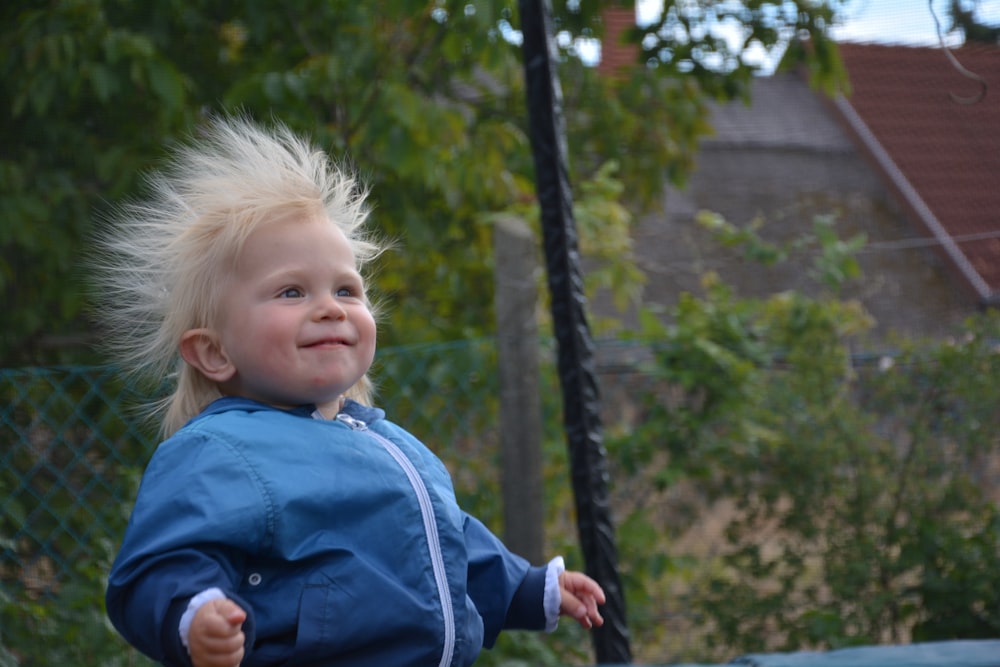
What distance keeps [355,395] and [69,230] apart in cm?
→ 201

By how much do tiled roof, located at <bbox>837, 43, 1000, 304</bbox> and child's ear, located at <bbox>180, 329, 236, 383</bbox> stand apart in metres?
2.56

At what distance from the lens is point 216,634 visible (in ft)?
3.73

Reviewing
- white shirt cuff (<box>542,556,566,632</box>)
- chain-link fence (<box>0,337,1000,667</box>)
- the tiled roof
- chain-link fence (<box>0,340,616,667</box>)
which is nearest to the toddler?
white shirt cuff (<box>542,556,566,632</box>)

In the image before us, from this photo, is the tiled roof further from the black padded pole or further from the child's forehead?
the child's forehead

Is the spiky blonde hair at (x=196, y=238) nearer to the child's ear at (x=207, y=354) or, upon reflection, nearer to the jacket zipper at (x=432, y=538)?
the child's ear at (x=207, y=354)

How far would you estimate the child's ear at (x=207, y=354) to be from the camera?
57.0 inches

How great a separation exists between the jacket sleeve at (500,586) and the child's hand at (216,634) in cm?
46

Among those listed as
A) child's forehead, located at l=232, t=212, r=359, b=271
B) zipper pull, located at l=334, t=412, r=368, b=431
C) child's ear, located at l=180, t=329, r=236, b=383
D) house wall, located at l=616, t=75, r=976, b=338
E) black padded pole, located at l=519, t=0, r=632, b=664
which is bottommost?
house wall, located at l=616, t=75, r=976, b=338

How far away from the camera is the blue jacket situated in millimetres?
1223

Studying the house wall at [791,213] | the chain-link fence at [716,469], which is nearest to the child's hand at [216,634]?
the chain-link fence at [716,469]

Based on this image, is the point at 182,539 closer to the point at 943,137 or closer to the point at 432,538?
the point at 432,538

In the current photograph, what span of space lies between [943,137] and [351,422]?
3.07m

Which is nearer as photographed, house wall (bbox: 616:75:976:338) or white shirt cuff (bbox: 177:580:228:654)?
white shirt cuff (bbox: 177:580:228:654)

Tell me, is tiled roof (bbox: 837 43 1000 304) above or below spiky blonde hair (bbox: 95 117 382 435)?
below
